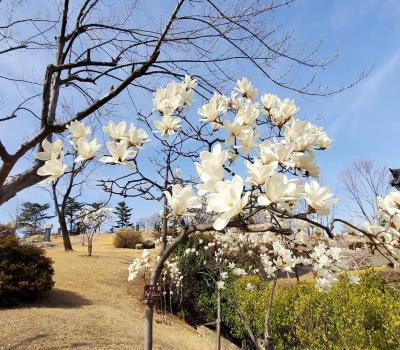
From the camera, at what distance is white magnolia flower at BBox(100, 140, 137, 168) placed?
1439 mm

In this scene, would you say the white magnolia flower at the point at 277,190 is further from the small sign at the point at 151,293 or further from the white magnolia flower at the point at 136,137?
the small sign at the point at 151,293

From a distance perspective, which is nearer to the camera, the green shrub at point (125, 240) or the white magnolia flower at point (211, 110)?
the white magnolia flower at point (211, 110)

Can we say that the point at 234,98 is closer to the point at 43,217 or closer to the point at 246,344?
the point at 246,344

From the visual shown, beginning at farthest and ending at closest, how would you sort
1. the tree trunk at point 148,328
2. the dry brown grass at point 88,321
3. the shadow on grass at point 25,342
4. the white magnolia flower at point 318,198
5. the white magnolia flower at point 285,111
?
the dry brown grass at point 88,321 → the shadow on grass at point 25,342 → the tree trunk at point 148,328 → the white magnolia flower at point 285,111 → the white magnolia flower at point 318,198

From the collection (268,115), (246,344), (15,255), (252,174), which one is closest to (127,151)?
(252,174)

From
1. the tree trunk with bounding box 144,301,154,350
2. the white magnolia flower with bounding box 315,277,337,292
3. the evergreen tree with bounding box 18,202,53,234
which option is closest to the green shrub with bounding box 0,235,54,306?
the white magnolia flower with bounding box 315,277,337,292

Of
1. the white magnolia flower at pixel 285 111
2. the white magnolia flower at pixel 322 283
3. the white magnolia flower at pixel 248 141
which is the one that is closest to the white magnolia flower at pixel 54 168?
the white magnolia flower at pixel 248 141

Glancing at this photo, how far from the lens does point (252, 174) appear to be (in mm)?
1070

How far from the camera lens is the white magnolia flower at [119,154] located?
1.44 metres

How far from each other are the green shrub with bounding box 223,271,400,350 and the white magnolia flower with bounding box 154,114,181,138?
276cm

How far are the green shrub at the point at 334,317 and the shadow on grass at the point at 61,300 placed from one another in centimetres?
386

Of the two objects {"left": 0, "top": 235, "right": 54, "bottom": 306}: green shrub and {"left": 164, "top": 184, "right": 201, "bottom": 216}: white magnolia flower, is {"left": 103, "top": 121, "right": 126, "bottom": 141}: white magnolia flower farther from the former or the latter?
{"left": 0, "top": 235, "right": 54, "bottom": 306}: green shrub

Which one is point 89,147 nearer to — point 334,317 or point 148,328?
point 148,328

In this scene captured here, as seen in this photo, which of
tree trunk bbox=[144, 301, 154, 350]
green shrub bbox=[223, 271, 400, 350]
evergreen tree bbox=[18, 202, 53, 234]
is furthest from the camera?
evergreen tree bbox=[18, 202, 53, 234]
